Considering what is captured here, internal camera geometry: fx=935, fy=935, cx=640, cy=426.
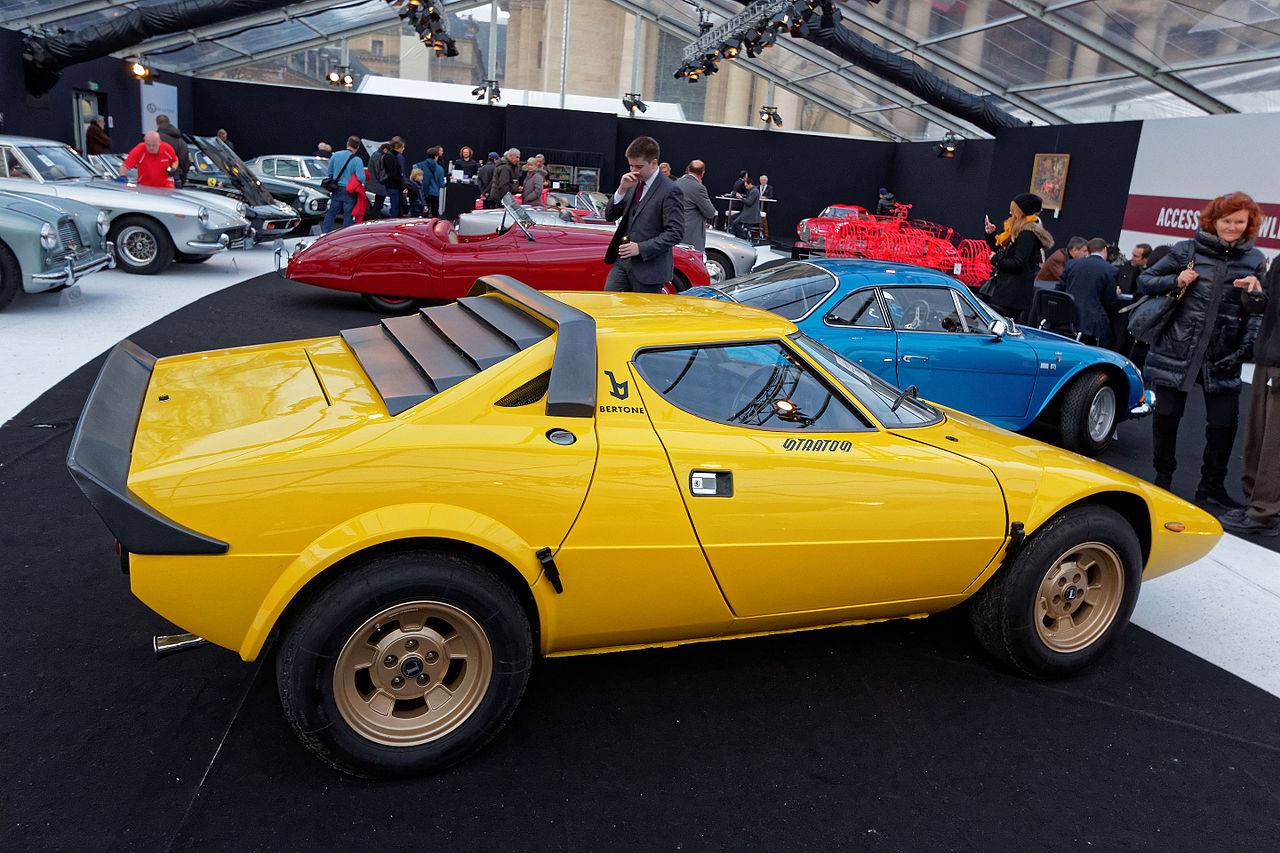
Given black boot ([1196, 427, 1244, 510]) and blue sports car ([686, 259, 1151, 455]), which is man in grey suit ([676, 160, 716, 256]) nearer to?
blue sports car ([686, 259, 1151, 455])

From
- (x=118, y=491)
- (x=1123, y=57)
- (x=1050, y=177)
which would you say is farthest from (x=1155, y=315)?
(x=1050, y=177)

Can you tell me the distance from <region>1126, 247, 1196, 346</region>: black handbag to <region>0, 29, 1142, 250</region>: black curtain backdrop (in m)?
→ 14.7

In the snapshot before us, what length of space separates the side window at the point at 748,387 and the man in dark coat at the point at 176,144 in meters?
13.7

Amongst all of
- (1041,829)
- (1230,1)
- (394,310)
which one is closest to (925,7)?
(1230,1)

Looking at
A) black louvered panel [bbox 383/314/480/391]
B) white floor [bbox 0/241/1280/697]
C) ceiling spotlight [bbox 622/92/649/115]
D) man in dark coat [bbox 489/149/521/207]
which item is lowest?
white floor [bbox 0/241/1280/697]

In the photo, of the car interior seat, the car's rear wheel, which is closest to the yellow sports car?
the car interior seat

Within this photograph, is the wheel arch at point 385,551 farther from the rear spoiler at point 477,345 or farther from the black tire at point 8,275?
the black tire at point 8,275

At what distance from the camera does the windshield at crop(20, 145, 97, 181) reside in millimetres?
10805

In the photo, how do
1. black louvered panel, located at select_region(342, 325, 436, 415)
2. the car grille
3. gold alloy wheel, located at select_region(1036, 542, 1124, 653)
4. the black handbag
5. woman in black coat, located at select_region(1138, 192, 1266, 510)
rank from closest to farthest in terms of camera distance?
black louvered panel, located at select_region(342, 325, 436, 415) → gold alloy wheel, located at select_region(1036, 542, 1124, 653) → woman in black coat, located at select_region(1138, 192, 1266, 510) → the black handbag → the car grille

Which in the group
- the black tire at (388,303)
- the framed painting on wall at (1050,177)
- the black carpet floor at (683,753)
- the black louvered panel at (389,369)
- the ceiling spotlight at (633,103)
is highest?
the ceiling spotlight at (633,103)

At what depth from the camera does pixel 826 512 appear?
121 inches

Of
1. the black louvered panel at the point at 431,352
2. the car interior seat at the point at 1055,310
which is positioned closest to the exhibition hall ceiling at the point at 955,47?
the car interior seat at the point at 1055,310

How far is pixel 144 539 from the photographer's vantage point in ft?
7.99

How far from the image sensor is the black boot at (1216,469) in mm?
5668
